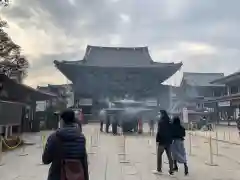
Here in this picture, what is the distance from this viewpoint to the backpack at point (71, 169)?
3570mm

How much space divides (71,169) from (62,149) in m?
0.27

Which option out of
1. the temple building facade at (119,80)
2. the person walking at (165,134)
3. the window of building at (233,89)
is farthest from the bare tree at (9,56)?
the window of building at (233,89)

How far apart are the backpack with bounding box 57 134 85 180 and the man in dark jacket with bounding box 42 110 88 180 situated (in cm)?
4

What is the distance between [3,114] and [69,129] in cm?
950

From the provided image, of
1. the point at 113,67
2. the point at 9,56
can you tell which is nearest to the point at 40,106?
the point at 9,56

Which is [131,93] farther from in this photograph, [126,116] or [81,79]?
[126,116]

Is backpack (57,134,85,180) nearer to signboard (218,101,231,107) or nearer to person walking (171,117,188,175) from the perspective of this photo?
person walking (171,117,188,175)

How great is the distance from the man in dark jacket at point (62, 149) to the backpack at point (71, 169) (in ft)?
0.12

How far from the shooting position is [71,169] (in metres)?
3.63

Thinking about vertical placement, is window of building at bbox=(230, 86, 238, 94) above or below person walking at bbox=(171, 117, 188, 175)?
above

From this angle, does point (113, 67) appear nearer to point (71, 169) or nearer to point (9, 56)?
point (9, 56)

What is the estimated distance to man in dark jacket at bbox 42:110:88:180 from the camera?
369 centimetres

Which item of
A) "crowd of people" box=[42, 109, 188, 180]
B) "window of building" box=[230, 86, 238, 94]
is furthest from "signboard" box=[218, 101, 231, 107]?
"crowd of people" box=[42, 109, 188, 180]

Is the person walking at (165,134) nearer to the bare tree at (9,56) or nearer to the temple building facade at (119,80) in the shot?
the bare tree at (9,56)
